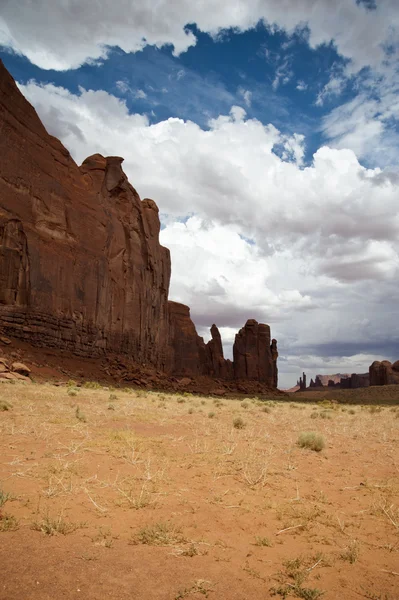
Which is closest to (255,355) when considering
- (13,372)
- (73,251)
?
(73,251)

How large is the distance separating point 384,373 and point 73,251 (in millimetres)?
82280

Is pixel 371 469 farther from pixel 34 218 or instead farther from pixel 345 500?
pixel 34 218

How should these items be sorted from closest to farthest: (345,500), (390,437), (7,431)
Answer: (345,500), (7,431), (390,437)

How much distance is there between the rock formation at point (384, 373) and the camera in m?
90.3

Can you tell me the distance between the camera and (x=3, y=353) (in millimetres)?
28484

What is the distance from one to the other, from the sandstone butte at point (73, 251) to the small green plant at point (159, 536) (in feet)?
102

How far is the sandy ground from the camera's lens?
3.33 metres

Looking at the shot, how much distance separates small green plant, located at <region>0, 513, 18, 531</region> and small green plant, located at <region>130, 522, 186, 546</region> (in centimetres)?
130

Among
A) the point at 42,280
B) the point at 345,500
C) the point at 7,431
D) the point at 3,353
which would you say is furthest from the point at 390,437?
the point at 42,280

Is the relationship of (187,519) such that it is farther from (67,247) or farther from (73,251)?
(73,251)

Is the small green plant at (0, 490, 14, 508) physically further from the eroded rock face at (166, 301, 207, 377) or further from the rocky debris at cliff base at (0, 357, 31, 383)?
the eroded rock face at (166, 301, 207, 377)

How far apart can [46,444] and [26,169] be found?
111 ft

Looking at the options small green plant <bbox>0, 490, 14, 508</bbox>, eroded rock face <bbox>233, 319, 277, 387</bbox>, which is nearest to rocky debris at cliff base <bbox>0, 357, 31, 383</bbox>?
small green plant <bbox>0, 490, 14, 508</bbox>

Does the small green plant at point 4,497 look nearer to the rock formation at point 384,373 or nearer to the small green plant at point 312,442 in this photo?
the small green plant at point 312,442
